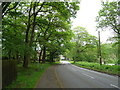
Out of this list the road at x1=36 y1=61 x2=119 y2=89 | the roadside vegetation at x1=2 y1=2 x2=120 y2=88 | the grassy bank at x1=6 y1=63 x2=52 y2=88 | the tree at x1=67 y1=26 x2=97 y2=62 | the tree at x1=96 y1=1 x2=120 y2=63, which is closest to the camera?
the grassy bank at x1=6 y1=63 x2=52 y2=88

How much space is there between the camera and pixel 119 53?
72.3ft

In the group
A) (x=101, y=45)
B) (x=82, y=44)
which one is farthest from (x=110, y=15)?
(x=82, y=44)

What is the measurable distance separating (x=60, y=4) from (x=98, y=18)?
13375mm

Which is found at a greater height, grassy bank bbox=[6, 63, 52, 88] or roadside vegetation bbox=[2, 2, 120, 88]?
roadside vegetation bbox=[2, 2, 120, 88]

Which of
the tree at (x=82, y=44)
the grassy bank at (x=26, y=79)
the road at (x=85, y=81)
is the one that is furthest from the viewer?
the tree at (x=82, y=44)

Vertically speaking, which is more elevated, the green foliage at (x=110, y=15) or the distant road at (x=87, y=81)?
the green foliage at (x=110, y=15)

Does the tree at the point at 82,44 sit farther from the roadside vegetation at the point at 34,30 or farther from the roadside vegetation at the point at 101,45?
the roadside vegetation at the point at 34,30

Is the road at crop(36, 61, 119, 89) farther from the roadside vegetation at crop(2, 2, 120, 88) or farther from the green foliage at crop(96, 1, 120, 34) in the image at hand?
the green foliage at crop(96, 1, 120, 34)

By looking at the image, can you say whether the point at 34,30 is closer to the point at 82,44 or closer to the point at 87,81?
the point at 87,81

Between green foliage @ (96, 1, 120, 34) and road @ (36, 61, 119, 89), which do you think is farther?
green foliage @ (96, 1, 120, 34)

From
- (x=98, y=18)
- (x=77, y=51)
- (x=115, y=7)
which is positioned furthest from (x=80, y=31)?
(x=115, y=7)

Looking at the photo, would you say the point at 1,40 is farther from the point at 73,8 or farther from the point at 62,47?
the point at 62,47

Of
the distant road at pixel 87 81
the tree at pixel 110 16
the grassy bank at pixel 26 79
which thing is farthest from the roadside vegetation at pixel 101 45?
the grassy bank at pixel 26 79

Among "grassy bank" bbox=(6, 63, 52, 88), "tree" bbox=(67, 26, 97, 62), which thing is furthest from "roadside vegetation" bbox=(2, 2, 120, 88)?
"tree" bbox=(67, 26, 97, 62)
